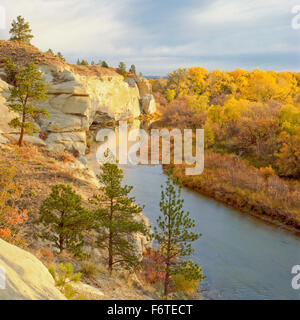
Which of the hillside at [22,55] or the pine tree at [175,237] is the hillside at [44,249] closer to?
the pine tree at [175,237]

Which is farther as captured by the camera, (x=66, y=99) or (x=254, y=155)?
(x=254, y=155)

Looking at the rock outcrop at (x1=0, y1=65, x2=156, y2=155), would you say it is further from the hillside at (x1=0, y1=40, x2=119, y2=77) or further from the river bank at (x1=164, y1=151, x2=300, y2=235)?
the river bank at (x1=164, y1=151, x2=300, y2=235)

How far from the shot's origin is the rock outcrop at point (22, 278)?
193 inches

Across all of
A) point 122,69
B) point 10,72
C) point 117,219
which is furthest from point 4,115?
point 122,69

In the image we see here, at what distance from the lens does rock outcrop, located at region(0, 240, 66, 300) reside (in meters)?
4.89

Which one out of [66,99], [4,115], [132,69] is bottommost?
[4,115]

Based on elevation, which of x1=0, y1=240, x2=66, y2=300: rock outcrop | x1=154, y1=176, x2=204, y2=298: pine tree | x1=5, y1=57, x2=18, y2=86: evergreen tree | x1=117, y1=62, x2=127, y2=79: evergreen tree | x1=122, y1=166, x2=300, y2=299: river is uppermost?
x1=117, y1=62, x2=127, y2=79: evergreen tree

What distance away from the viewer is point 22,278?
5.51 meters

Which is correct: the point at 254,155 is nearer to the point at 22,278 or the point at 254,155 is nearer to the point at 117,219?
the point at 117,219

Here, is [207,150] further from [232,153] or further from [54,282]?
[54,282]

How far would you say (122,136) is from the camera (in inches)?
1829

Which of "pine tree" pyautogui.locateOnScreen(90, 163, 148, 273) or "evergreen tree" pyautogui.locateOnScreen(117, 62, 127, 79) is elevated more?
"evergreen tree" pyautogui.locateOnScreen(117, 62, 127, 79)

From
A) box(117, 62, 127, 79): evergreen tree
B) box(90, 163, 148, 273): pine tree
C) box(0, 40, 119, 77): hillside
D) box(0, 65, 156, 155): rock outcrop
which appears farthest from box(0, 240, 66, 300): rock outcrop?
box(117, 62, 127, 79): evergreen tree

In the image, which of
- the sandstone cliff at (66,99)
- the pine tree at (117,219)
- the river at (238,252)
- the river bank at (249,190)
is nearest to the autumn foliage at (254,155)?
the river bank at (249,190)
